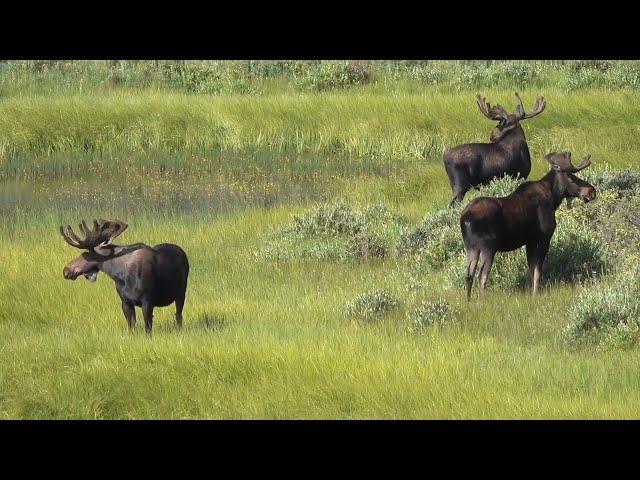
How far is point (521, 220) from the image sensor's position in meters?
13.9

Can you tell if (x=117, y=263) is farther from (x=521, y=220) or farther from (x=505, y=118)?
(x=505, y=118)

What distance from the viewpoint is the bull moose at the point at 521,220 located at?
13.7 m

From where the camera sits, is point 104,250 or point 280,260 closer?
point 104,250

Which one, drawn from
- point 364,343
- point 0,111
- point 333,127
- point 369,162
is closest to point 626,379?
point 364,343

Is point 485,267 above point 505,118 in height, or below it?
below

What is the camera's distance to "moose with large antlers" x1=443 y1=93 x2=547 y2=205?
18250 millimetres

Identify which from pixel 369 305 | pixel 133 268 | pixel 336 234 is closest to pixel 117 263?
pixel 133 268

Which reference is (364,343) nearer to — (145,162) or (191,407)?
(191,407)

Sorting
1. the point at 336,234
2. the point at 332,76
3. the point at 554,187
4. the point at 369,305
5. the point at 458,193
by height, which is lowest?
the point at 369,305

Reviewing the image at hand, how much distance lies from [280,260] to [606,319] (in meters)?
4.90

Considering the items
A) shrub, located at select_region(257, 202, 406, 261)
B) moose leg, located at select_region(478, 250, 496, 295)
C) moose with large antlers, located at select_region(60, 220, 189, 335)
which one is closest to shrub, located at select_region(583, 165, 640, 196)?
shrub, located at select_region(257, 202, 406, 261)

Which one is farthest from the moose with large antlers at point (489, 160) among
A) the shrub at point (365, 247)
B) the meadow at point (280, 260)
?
the shrub at point (365, 247)

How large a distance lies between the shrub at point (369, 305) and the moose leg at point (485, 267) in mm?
918

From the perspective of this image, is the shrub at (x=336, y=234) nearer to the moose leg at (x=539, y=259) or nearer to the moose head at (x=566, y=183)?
the moose leg at (x=539, y=259)
